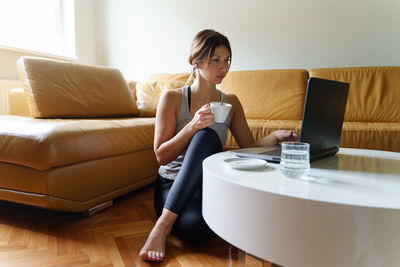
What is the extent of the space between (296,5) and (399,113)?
4.15ft

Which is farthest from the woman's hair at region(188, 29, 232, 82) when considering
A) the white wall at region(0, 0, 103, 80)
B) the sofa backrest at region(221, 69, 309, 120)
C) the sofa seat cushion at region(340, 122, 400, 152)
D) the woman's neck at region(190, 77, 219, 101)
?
the white wall at region(0, 0, 103, 80)

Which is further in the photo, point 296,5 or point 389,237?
point 296,5

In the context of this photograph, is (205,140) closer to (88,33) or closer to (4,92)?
(4,92)

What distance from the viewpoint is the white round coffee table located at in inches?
18.0

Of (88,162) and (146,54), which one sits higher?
(146,54)

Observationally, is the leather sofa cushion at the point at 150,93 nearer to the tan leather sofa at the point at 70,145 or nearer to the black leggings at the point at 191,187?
the tan leather sofa at the point at 70,145

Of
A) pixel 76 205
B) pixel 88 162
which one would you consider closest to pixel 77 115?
pixel 88 162

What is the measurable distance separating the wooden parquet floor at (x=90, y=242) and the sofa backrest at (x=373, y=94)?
1.61 metres

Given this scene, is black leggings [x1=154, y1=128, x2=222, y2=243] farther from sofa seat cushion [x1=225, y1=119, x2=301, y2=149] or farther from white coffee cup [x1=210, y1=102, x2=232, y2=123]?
sofa seat cushion [x1=225, y1=119, x2=301, y2=149]

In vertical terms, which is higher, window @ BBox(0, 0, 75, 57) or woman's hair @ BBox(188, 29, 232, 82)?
window @ BBox(0, 0, 75, 57)

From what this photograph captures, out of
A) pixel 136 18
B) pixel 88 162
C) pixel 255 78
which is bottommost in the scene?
pixel 88 162

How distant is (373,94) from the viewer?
2.27m

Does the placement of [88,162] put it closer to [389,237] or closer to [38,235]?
[38,235]

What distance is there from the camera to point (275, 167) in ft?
2.58
